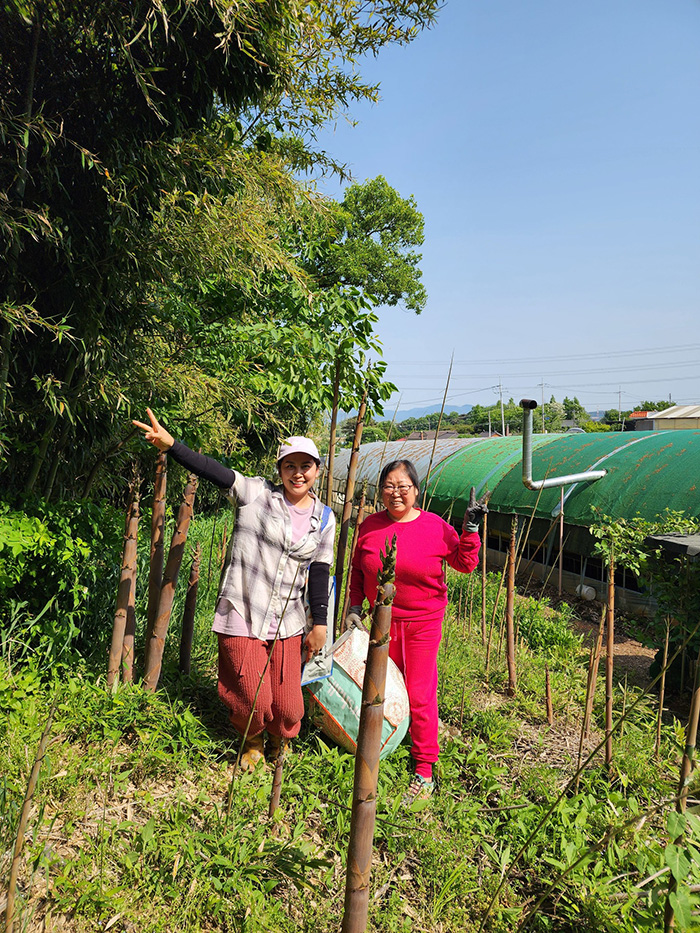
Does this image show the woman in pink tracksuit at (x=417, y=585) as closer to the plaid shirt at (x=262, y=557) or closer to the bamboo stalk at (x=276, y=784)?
the plaid shirt at (x=262, y=557)

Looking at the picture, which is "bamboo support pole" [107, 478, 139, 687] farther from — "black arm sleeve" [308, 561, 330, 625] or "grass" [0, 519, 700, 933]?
"black arm sleeve" [308, 561, 330, 625]

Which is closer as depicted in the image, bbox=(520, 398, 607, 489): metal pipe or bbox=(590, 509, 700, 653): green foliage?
bbox=(590, 509, 700, 653): green foliage

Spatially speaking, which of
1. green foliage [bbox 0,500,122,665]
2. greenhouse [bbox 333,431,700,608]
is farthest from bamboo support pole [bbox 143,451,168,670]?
greenhouse [bbox 333,431,700,608]

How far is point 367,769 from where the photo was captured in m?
1.20

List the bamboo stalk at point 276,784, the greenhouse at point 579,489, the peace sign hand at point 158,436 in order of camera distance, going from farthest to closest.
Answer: the greenhouse at point 579,489 < the peace sign hand at point 158,436 < the bamboo stalk at point 276,784

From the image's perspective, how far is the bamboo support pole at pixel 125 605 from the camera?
245 cm

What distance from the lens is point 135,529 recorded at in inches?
99.0

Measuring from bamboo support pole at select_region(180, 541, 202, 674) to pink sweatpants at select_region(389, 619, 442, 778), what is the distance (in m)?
0.98

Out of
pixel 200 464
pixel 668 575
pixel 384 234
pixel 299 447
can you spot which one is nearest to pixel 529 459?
pixel 668 575

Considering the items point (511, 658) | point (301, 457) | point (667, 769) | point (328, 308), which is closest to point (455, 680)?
point (511, 658)

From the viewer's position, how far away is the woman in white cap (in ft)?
7.27

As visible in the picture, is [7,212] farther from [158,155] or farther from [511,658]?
[511,658]

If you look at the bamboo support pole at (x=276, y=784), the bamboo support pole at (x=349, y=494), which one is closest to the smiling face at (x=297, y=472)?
the bamboo support pole at (x=349, y=494)

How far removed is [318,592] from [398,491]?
55 centimetres
